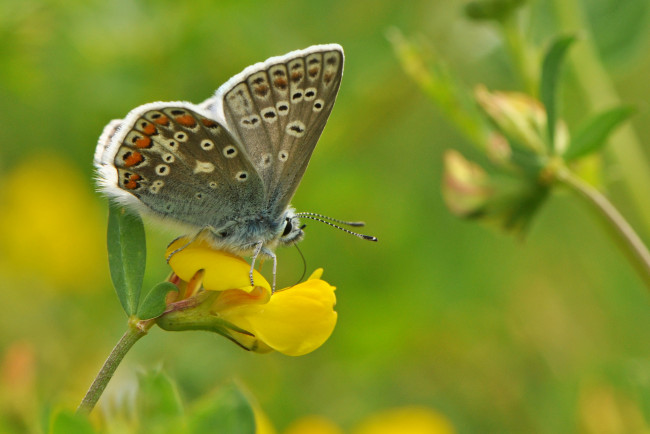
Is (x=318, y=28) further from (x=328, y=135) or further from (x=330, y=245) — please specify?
(x=330, y=245)

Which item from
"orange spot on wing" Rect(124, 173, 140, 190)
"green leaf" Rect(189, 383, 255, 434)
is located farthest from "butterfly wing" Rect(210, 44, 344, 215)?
"green leaf" Rect(189, 383, 255, 434)

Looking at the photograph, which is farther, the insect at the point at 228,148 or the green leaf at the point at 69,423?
the insect at the point at 228,148

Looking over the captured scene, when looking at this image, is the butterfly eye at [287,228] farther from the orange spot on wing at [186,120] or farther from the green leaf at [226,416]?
the green leaf at [226,416]

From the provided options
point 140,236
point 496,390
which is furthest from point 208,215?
point 496,390

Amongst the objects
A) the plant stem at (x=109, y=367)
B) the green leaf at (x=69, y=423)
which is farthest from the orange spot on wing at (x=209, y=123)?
the green leaf at (x=69, y=423)

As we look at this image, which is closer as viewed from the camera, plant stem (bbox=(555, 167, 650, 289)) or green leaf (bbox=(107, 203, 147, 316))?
green leaf (bbox=(107, 203, 147, 316))

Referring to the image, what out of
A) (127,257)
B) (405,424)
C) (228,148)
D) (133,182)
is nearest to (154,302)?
(127,257)

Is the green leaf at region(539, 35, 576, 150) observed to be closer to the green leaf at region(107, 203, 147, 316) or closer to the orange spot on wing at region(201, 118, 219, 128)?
the orange spot on wing at region(201, 118, 219, 128)
